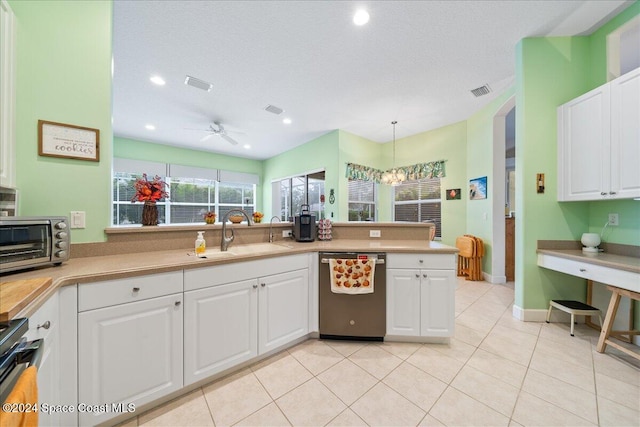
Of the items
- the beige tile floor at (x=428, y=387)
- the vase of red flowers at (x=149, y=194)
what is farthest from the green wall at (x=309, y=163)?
the vase of red flowers at (x=149, y=194)

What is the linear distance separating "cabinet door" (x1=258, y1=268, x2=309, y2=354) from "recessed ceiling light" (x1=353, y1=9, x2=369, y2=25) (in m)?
2.26

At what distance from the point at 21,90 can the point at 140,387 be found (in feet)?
5.93

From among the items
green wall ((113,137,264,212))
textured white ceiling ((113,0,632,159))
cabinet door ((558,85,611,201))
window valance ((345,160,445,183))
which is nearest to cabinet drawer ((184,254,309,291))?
textured white ceiling ((113,0,632,159))

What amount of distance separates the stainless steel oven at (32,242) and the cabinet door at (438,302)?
7.82ft

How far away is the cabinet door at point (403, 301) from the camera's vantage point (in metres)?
1.94

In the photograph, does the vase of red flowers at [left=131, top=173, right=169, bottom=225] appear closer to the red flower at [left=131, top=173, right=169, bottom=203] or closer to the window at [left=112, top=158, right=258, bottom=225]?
the red flower at [left=131, top=173, right=169, bottom=203]

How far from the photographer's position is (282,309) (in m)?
1.81

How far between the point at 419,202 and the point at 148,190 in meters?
4.92

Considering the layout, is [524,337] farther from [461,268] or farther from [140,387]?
[140,387]

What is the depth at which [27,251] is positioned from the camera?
1105 mm

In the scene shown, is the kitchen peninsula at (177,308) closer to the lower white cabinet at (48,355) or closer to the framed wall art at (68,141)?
the lower white cabinet at (48,355)

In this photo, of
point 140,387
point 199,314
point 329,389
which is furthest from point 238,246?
point 329,389

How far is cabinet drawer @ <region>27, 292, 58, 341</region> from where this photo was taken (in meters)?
0.83

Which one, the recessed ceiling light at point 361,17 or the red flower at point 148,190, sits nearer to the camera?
the red flower at point 148,190
